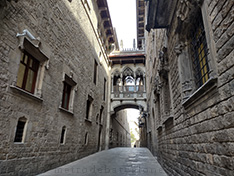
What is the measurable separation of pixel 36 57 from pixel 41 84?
36.4 inches

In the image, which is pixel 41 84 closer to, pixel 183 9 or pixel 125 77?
pixel 183 9

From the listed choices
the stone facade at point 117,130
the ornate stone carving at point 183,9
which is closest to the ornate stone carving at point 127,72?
the stone facade at point 117,130

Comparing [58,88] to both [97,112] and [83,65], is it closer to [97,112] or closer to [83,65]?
[83,65]

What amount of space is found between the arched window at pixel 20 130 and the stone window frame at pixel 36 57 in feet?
2.42

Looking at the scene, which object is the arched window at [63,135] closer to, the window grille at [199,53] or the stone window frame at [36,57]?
the stone window frame at [36,57]

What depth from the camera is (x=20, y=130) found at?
466 centimetres

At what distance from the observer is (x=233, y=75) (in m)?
1.84

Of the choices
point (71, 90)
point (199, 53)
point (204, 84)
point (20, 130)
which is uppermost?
point (71, 90)

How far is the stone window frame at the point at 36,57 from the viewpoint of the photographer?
15.1 ft

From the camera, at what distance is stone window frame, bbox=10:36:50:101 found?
4.61 m

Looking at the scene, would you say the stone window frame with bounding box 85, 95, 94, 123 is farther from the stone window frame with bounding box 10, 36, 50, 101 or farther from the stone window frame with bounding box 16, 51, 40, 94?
the stone window frame with bounding box 16, 51, 40, 94

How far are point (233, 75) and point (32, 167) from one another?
5577mm

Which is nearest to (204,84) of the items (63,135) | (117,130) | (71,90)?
(63,135)

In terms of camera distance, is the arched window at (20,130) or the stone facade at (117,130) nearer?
the arched window at (20,130)
